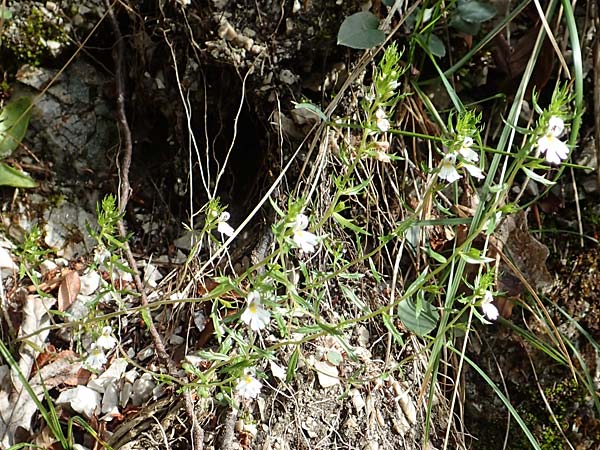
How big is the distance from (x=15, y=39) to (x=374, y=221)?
863mm

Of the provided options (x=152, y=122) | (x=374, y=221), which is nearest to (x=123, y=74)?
(x=152, y=122)

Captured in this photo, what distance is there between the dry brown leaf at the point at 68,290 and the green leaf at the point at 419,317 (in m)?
→ 0.62

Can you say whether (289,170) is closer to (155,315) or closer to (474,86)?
(155,315)

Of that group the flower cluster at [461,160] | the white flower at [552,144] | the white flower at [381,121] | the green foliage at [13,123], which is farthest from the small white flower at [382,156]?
the green foliage at [13,123]

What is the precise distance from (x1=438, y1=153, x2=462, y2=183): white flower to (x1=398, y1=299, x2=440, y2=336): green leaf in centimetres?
29

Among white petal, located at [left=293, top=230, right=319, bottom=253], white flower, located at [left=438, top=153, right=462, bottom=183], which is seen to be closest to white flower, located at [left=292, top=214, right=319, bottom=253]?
white petal, located at [left=293, top=230, right=319, bottom=253]

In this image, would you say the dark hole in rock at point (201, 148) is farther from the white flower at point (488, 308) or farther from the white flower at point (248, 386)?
the white flower at point (488, 308)

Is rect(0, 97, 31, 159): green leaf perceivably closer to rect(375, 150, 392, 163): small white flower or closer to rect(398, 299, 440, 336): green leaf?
rect(375, 150, 392, 163): small white flower

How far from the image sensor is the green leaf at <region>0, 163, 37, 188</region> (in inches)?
53.6

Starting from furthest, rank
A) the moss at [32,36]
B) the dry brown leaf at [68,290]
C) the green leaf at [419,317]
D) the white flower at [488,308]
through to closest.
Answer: the moss at [32,36], the dry brown leaf at [68,290], the green leaf at [419,317], the white flower at [488,308]

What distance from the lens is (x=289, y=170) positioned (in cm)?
135

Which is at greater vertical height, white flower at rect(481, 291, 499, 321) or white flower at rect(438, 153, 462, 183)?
white flower at rect(438, 153, 462, 183)

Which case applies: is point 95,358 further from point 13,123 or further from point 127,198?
point 13,123

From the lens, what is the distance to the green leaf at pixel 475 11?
1.37 metres
